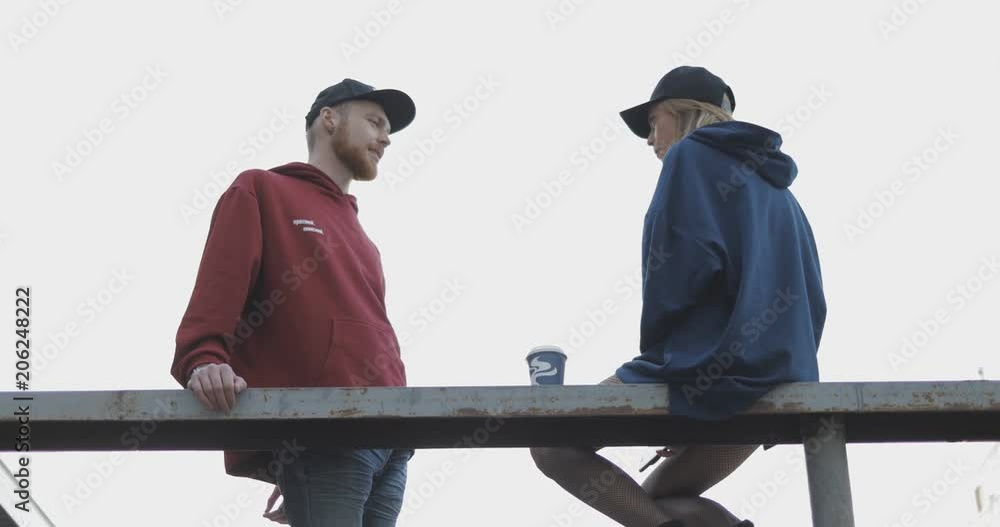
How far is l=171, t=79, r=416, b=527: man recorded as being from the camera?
11.3ft

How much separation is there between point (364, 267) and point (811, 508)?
5.31ft

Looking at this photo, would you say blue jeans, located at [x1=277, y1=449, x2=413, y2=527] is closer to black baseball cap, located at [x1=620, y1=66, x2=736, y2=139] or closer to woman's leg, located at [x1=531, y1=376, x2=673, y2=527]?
woman's leg, located at [x1=531, y1=376, x2=673, y2=527]

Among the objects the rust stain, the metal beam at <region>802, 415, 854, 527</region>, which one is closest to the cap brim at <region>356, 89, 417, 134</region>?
the rust stain

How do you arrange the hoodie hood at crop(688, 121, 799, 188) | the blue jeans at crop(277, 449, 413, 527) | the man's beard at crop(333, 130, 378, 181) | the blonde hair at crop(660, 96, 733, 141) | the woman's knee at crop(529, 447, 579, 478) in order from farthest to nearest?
1. the man's beard at crop(333, 130, 378, 181)
2. the blonde hair at crop(660, 96, 733, 141)
3. the hoodie hood at crop(688, 121, 799, 188)
4. the woman's knee at crop(529, 447, 579, 478)
5. the blue jeans at crop(277, 449, 413, 527)

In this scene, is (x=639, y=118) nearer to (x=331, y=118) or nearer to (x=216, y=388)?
(x=331, y=118)

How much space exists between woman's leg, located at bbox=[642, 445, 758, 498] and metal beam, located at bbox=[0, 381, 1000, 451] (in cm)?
29

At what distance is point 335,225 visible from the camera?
416cm

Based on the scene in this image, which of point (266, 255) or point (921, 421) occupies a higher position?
point (266, 255)

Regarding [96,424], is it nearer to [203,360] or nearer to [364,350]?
[203,360]

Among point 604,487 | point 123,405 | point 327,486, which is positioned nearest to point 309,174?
point 327,486

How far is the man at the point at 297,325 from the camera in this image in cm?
345

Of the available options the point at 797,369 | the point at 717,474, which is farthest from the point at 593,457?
the point at 797,369

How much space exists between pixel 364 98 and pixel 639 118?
975mm

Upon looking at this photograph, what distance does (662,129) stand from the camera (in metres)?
4.04
